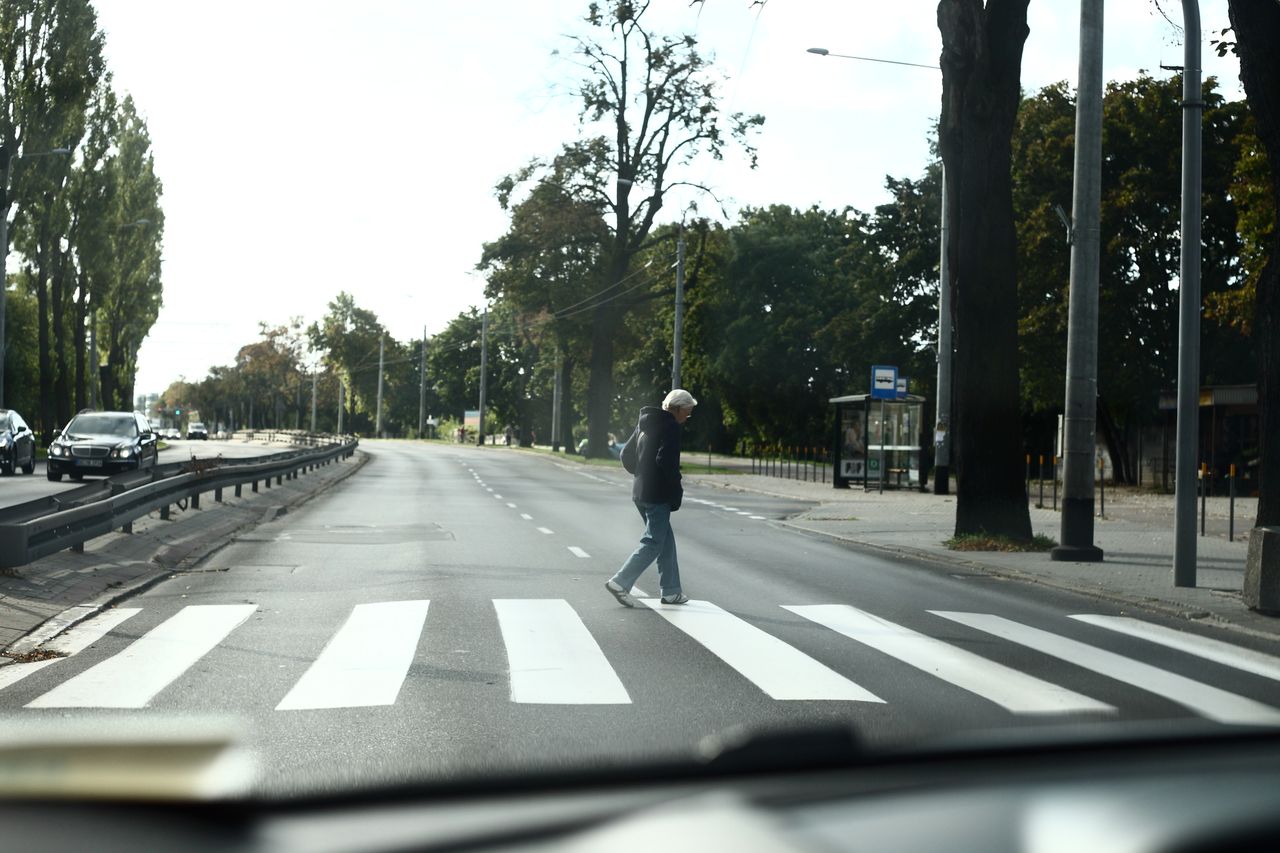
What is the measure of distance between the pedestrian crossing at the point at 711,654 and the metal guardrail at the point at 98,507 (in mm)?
1508

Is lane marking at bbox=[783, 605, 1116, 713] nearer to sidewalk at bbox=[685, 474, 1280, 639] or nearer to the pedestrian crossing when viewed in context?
the pedestrian crossing

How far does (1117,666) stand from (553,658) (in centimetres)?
346

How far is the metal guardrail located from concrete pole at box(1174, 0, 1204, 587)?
10.8m

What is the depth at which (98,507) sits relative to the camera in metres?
13.7

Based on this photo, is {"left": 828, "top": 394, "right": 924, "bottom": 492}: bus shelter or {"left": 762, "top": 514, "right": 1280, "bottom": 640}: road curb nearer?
{"left": 762, "top": 514, "right": 1280, "bottom": 640}: road curb

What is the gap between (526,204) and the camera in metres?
54.8

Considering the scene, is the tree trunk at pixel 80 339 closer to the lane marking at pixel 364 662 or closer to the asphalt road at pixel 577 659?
the asphalt road at pixel 577 659

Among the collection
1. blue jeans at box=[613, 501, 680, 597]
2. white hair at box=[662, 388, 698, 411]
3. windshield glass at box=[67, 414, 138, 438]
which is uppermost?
white hair at box=[662, 388, 698, 411]

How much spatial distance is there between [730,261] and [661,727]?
2561 inches

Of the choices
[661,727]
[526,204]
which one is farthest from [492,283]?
[661,727]

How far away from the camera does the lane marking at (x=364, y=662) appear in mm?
6836

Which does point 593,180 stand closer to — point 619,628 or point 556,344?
point 556,344

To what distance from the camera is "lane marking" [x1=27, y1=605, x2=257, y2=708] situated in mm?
6770

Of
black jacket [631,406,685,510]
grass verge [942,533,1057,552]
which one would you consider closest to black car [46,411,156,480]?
grass verge [942,533,1057,552]
